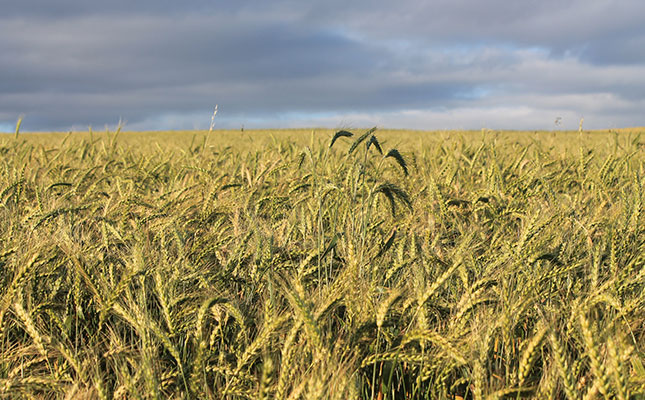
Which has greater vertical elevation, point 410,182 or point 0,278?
point 410,182

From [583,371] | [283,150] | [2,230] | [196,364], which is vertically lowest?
[583,371]

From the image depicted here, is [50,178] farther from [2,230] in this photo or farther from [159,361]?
[159,361]

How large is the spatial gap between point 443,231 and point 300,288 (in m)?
1.31

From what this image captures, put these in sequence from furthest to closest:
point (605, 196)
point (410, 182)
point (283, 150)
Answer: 1. point (283, 150)
2. point (410, 182)
3. point (605, 196)

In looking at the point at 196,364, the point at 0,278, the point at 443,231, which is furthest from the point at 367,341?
the point at 0,278

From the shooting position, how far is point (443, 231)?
2.18 metres

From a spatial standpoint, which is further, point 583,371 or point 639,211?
point 639,211

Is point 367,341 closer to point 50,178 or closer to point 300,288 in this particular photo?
point 300,288

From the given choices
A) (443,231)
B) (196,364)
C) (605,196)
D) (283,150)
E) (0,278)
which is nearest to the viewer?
(196,364)

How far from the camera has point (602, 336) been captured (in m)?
1.10

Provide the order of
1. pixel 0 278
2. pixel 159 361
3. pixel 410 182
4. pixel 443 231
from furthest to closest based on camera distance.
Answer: pixel 410 182
pixel 443 231
pixel 0 278
pixel 159 361

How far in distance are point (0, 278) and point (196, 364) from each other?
0.91 metres

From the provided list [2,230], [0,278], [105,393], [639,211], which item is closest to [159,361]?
[105,393]

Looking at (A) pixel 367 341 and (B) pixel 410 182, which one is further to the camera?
(B) pixel 410 182
